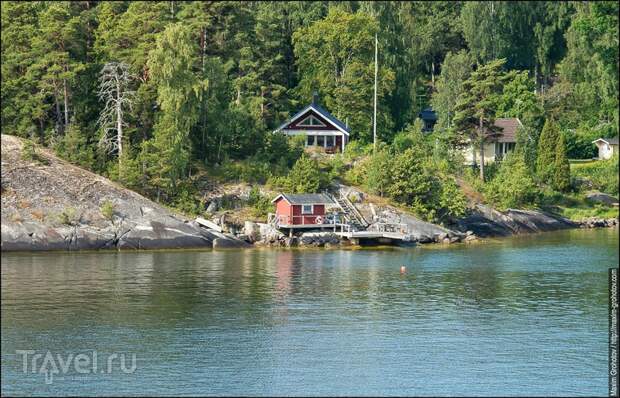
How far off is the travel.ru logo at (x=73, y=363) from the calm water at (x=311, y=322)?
0.95 feet

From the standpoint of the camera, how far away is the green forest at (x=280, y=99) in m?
79.8

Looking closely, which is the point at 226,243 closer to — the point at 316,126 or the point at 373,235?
the point at 373,235

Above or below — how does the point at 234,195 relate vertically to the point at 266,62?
below

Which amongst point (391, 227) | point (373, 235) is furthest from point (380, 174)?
point (373, 235)

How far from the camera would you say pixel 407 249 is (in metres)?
75.4

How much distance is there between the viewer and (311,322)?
48.2 meters

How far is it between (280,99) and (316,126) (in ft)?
15.0

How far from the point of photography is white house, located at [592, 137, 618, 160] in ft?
345

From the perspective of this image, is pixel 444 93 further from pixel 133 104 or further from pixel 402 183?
pixel 133 104

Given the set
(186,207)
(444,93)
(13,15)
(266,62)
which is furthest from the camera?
(444,93)

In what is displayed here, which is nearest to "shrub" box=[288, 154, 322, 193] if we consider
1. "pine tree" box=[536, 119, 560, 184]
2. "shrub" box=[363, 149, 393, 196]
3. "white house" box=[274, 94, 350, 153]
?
"shrub" box=[363, 149, 393, 196]

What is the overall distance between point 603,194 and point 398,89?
23227 millimetres

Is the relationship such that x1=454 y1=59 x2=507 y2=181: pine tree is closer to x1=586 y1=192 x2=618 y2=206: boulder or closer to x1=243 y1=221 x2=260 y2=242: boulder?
x1=586 y1=192 x2=618 y2=206: boulder

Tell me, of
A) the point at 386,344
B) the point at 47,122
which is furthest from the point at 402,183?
the point at 386,344
